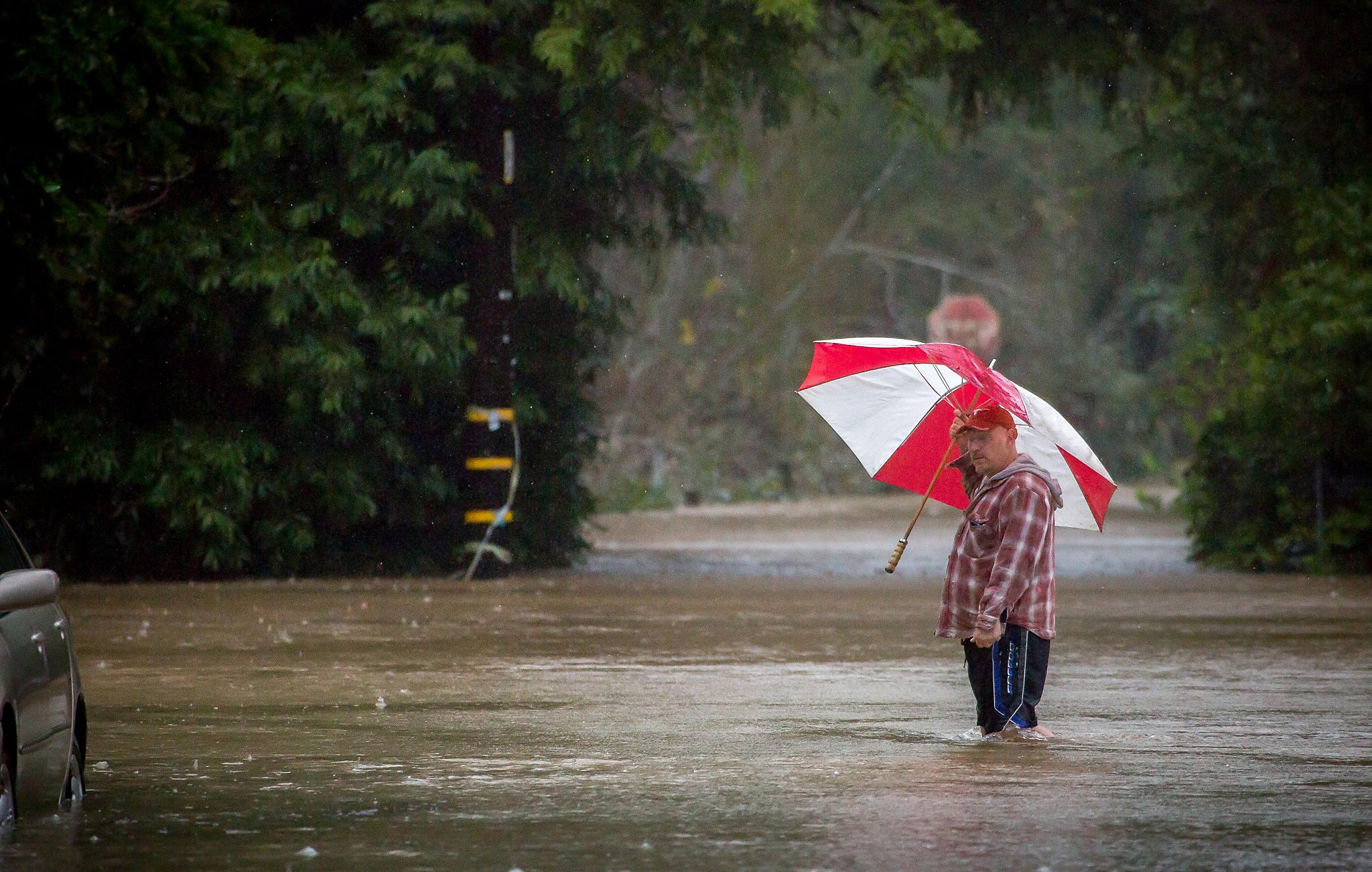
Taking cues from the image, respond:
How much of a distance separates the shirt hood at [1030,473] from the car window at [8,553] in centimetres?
434

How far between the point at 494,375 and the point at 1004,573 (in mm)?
14378

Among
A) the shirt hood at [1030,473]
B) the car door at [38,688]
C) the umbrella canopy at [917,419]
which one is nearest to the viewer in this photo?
the car door at [38,688]

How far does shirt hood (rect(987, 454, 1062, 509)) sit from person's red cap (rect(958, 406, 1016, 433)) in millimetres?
180

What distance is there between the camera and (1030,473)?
1098cm

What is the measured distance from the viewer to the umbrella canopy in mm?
11484

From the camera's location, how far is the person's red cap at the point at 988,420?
11.1m

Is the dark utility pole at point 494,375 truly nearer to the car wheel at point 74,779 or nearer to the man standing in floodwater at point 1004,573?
the man standing in floodwater at point 1004,573

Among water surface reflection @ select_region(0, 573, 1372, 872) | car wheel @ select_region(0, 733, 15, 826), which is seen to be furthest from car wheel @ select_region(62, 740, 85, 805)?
car wheel @ select_region(0, 733, 15, 826)

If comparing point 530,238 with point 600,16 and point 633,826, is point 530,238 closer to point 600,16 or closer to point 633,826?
point 600,16

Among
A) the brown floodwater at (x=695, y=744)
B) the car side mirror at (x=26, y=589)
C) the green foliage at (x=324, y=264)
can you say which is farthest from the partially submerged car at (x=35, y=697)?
the green foliage at (x=324, y=264)

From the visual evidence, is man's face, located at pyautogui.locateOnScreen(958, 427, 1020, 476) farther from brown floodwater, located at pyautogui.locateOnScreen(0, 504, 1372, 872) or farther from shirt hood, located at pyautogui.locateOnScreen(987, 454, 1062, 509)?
brown floodwater, located at pyautogui.locateOnScreen(0, 504, 1372, 872)

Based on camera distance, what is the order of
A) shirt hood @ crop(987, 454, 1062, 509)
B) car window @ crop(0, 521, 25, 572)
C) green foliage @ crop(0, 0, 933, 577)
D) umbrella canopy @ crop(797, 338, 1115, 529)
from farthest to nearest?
green foliage @ crop(0, 0, 933, 577), umbrella canopy @ crop(797, 338, 1115, 529), shirt hood @ crop(987, 454, 1062, 509), car window @ crop(0, 521, 25, 572)

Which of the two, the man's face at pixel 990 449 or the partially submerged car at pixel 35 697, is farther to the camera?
the man's face at pixel 990 449

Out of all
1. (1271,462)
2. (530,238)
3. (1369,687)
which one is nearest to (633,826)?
(1369,687)
